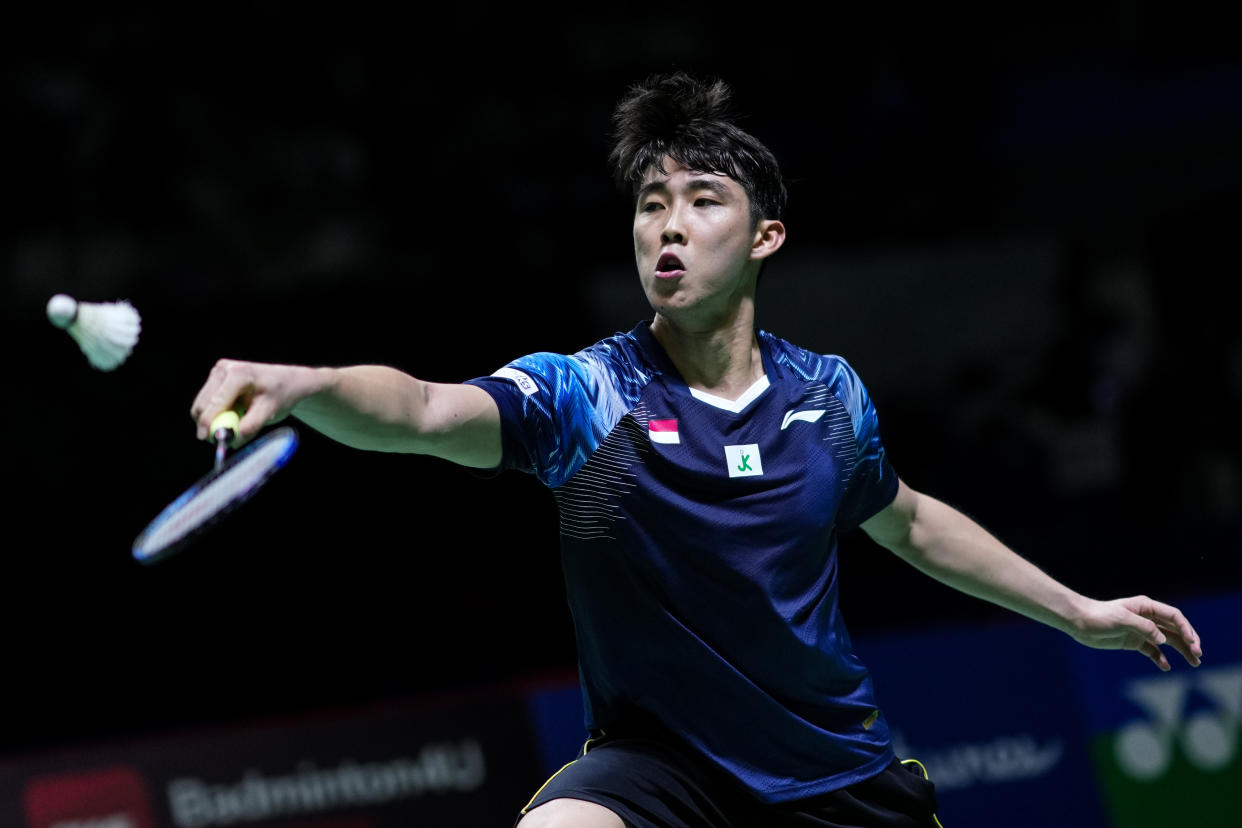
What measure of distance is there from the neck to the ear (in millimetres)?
157

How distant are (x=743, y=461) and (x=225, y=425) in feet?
3.81

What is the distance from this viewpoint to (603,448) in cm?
269

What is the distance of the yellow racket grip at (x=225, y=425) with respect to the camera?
6.08 ft

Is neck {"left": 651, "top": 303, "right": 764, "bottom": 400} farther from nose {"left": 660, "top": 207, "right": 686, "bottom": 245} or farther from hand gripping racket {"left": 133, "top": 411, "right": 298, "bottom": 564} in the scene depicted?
hand gripping racket {"left": 133, "top": 411, "right": 298, "bottom": 564}

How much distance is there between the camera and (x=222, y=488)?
1935 millimetres

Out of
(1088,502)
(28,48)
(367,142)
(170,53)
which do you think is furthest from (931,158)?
(28,48)

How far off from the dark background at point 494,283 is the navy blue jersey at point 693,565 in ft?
7.64

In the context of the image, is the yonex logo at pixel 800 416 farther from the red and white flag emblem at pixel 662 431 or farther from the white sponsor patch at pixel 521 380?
the white sponsor patch at pixel 521 380

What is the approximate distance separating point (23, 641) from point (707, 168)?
374 centimetres

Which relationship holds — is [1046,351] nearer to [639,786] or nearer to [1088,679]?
[1088,679]

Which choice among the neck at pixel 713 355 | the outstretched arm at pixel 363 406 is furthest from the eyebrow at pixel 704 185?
the outstretched arm at pixel 363 406

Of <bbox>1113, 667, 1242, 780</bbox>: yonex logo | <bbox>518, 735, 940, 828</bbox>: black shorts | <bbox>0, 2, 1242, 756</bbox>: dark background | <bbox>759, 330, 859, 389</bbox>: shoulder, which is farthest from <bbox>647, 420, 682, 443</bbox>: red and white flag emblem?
<bbox>1113, 667, 1242, 780</bbox>: yonex logo

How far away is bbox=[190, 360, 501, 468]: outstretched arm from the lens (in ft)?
6.31

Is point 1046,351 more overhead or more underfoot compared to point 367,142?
more underfoot
